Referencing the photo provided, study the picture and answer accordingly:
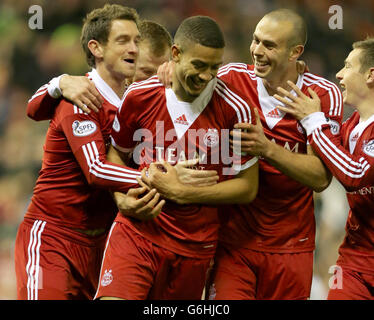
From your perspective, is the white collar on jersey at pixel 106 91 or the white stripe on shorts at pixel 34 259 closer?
the white stripe on shorts at pixel 34 259

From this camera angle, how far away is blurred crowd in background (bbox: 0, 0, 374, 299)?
7.36 meters

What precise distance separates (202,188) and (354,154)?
38.1 inches

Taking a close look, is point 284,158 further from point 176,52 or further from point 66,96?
point 66,96

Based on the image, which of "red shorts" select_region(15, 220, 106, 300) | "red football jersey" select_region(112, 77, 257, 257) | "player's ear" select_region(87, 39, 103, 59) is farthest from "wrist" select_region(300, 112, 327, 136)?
"red shorts" select_region(15, 220, 106, 300)

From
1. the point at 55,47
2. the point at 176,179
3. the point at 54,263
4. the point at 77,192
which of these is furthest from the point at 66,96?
the point at 55,47

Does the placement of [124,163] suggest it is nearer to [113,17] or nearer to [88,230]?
[88,230]

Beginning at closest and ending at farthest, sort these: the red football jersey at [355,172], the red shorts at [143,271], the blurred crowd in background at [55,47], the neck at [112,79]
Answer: the red shorts at [143,271]
the red football jersey at [355,172]
the neck at [112,79]
the blurred crowd in background at [55,47]

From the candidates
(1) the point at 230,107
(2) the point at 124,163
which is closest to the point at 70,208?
(2) the point at 124,163

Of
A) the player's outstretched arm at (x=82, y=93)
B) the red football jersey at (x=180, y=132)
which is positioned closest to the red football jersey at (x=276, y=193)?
the red football jersey at (x=180, y=132)

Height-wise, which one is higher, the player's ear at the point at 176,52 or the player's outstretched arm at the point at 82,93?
the player's ear at the point at 176,52

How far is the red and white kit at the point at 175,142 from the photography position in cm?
365

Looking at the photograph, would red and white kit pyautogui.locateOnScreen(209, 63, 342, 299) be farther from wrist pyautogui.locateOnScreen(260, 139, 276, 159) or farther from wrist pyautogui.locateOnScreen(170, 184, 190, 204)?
wrist pyautogui.locateOnScreen(170, 184, 190, 204)

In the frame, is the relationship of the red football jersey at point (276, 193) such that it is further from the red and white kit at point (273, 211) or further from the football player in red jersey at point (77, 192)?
the football player in red jersey at point (77, 192)

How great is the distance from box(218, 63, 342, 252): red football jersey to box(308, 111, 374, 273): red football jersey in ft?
0.49
